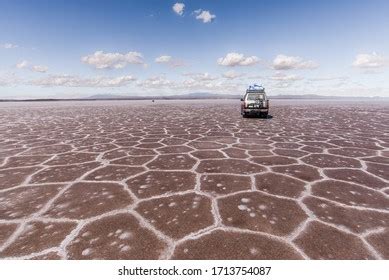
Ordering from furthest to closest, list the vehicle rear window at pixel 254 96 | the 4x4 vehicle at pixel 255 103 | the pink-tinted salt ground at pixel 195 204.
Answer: the vehicle rear window at pixel 254 96, the 4x4 vehicle at pixel 255 103, the pink-tinted salt ground at pixel 195 204

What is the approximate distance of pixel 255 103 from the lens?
55.4ft

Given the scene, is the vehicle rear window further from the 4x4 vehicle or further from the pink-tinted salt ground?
the pink-tinted salt ground

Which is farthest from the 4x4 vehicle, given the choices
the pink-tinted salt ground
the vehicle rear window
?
the pink-tinted salt ground

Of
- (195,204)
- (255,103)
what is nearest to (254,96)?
(255,103)

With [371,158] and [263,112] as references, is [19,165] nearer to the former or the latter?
[371,158]

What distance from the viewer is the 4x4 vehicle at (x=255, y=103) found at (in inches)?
661

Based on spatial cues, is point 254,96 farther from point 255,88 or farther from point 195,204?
point 195,204

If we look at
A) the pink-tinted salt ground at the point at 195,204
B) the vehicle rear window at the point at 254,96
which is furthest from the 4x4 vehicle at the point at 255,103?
the pink-tinted salt ground at the point at 195,204

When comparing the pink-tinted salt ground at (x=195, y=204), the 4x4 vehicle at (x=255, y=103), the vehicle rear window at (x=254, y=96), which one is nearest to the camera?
the pink-tinted salt ground at (x=195, y=204)

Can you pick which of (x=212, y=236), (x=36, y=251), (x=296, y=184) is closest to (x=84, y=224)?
(x=36, y=251)

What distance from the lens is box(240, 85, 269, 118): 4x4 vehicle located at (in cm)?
1678

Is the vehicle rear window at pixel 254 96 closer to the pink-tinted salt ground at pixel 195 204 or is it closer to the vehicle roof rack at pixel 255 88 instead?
the vehicle roof rack at pixel 255 88

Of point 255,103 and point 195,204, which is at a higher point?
point 255,103

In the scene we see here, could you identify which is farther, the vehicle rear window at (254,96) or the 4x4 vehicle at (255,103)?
the vehicle rear window at (254,96)
